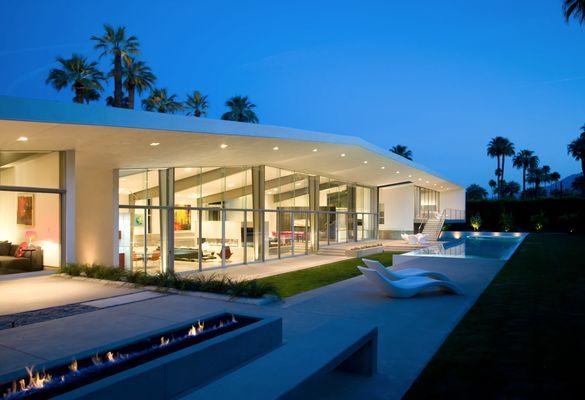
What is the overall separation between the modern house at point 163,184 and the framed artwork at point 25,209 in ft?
0.11

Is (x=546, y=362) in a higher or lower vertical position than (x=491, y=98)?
lower

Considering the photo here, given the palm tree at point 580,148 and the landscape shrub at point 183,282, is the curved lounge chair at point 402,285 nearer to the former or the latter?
the landscape shrub at point 183,282

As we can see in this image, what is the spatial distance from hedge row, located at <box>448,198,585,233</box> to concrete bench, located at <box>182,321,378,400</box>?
40.8m

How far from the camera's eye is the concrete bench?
3.56 metres

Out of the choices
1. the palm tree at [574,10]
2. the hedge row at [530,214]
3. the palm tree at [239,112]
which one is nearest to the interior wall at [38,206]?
the palm tree at [574,10]

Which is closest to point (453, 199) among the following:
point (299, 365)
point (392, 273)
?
point (392, 273)

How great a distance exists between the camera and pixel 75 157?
12.4 m

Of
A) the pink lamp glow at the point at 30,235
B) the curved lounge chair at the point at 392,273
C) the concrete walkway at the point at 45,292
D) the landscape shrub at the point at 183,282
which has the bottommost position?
the concrete walkway at the point at 45,292

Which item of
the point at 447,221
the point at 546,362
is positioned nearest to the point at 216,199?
the point at 546,362

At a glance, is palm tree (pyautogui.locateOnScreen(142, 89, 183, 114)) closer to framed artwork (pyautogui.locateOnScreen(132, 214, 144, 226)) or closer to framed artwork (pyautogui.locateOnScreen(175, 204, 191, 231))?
framed artwork (pyautogui.locateOnScreen(175, 204, 191, 231))

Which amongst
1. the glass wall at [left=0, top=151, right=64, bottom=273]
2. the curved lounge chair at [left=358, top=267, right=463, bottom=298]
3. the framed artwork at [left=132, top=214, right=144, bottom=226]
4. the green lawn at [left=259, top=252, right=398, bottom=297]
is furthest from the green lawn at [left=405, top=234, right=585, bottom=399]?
the glass wall at [left=0, top=151, right=64, bottom=273]

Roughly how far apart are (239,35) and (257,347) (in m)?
206

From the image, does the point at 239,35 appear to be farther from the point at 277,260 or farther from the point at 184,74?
the point at 277,260

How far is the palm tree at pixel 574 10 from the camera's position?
15.7 meters
